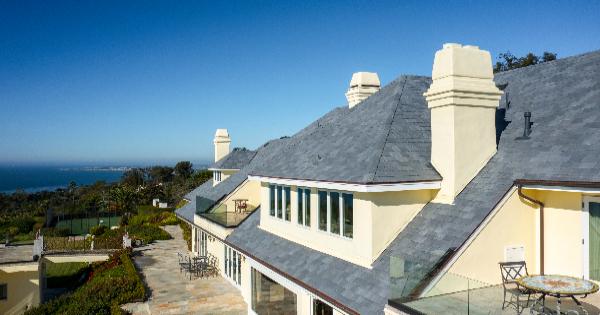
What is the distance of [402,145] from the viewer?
14.2m

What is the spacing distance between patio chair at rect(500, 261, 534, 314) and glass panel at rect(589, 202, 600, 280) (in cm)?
144

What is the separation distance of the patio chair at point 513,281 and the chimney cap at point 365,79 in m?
14.1

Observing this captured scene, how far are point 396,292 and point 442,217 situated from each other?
327 centimetres

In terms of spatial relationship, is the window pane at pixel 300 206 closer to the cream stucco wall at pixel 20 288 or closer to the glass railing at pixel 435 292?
the glass railing at pixel 435 292

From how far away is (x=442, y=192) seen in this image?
521 inches

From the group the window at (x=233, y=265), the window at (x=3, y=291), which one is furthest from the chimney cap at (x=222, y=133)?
the window at (x=3, y=291)

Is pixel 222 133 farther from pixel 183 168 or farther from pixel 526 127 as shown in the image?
pixel 183 168

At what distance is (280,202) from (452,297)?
9.54m

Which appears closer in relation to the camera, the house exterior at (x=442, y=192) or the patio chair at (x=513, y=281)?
the patio chair at (x=513, y=281)

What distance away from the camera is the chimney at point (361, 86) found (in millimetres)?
23797

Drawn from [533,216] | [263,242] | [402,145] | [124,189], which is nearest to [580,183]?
[533,216]

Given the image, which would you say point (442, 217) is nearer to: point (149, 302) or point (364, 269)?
point (364, 269)

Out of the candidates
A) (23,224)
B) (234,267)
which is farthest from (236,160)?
(23,224)

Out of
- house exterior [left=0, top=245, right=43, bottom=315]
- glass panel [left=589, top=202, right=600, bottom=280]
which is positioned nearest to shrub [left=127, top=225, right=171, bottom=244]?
house exterior [left=0, top=245, right=43, bottom=315]
